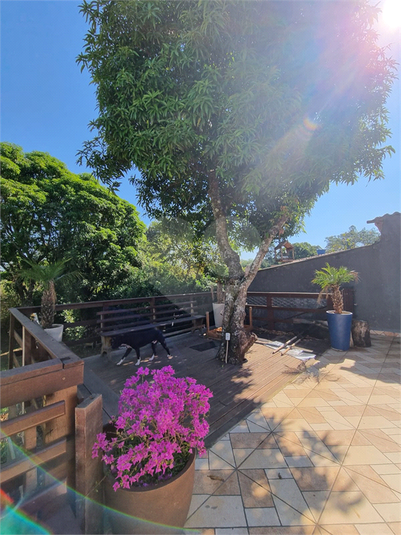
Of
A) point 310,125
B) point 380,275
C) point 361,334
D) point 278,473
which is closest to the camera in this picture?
point 278,473

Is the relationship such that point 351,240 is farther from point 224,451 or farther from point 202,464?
point 202,464

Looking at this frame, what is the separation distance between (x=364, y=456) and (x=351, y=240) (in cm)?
2501

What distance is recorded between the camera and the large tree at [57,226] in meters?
7.96

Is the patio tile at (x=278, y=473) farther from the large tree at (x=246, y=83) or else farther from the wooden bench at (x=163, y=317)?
the wooden bench at (x=163, y=317)

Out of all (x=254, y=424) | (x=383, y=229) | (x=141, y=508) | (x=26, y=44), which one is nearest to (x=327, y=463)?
(x=254, y=424)

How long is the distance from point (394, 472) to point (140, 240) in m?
10.4

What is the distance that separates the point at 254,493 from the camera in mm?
1574

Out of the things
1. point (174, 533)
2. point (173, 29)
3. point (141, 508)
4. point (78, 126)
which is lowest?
point (174, 533)

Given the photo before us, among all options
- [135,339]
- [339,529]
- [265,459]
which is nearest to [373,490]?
[339,529]

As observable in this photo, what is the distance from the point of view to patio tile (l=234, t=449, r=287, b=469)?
1813 millimetres

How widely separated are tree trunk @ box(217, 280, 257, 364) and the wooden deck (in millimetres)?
Answer: 190

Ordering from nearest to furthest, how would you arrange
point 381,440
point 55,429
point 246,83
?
1. point 55,429
2. point 381,440
3. point 246,83

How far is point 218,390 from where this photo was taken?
2.99 meters

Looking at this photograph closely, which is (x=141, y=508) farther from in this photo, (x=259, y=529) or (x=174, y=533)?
(x=259, y=529)
